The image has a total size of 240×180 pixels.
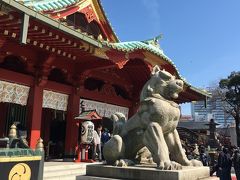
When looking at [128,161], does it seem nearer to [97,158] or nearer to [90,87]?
[97,158]

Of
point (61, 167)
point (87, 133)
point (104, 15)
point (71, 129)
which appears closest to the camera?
point (61, 167)

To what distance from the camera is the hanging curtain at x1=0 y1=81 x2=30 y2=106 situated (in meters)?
9.61

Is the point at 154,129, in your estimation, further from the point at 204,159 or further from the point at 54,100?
the point at 204,159

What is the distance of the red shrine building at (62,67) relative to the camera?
8172 millimetres

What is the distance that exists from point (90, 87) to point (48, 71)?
3442mm

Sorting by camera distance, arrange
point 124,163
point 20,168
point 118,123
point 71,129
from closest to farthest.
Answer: point 124,163
point 118,123
point 20,168
point 71,129

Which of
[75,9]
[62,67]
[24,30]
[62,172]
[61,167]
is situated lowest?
[62,172]

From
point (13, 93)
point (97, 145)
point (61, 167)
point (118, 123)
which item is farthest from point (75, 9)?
point (118, 123)

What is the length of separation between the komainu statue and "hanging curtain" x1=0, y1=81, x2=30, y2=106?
6.00 meters

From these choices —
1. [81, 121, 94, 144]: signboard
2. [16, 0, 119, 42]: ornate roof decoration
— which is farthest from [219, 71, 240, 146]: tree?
[81, 121, 94, 144]: signboard

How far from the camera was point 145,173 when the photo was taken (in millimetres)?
3924

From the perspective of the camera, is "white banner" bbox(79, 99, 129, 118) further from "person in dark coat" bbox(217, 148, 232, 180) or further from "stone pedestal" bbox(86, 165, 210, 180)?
"stone pedestal" bbox(86, 165, 210, 180)

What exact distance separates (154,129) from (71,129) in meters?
7.83

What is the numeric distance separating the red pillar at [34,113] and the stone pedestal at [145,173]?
19.3 feet
